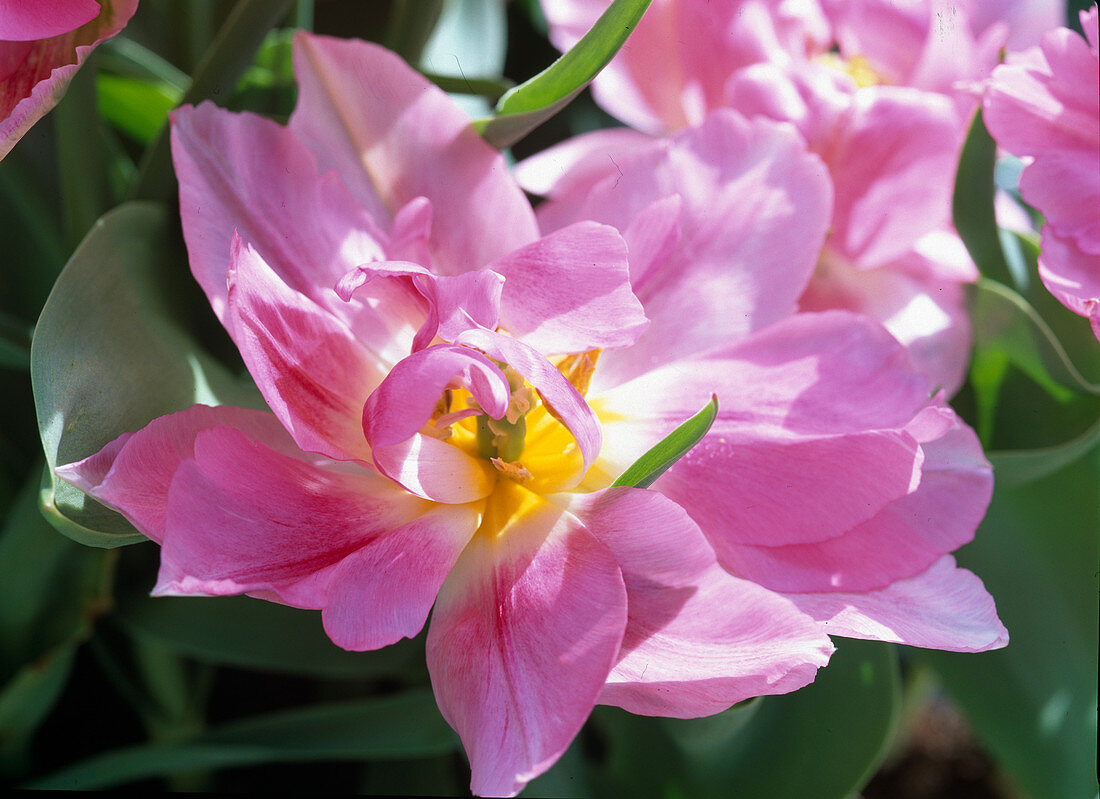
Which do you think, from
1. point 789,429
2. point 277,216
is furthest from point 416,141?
point 789,429

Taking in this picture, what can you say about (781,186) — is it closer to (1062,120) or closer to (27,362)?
(1062,120)

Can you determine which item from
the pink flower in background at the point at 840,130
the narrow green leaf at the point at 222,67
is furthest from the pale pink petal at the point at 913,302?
the narrow green leaf at the point at 222,67

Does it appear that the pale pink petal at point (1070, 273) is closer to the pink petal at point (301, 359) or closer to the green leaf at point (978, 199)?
the green leaf at point (978, 199)

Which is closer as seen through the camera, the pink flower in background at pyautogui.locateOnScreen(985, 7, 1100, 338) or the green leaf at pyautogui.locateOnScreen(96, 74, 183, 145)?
the pink flower in background at pyautogui.locateOnScreen(985, 7, 1100, 338)

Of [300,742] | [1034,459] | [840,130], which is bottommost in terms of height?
[300,742]

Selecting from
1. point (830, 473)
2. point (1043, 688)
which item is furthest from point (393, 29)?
point (1043, 688)

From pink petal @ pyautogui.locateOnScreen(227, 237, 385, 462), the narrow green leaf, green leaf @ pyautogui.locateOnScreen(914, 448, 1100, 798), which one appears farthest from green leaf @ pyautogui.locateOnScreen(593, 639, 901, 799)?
the narrow green leaf

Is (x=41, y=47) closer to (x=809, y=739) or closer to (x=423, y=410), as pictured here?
(x=423, y=410)

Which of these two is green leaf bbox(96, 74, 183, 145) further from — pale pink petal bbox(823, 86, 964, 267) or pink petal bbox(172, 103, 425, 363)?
pale pink petal bbox(823, 86, 964, 267)
